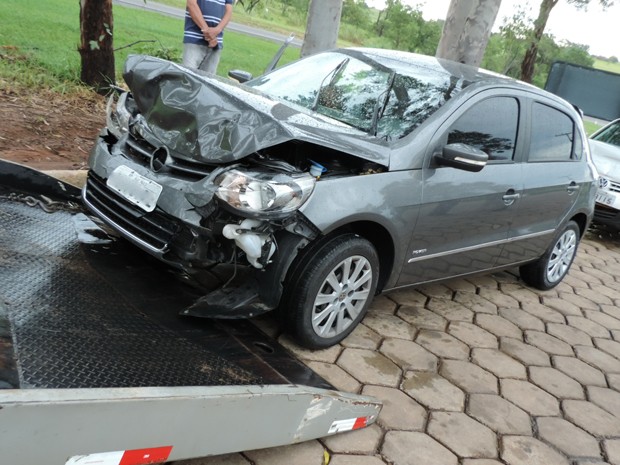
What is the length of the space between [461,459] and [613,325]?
2789mm

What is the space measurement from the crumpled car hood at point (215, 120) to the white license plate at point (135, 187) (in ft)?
0.78

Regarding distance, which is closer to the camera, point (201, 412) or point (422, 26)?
point (201, 412)

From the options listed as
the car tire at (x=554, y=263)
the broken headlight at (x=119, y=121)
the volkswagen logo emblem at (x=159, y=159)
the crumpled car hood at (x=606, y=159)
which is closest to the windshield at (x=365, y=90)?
the broken headlight at (x=119, y=121)

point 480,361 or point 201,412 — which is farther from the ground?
point 201,412

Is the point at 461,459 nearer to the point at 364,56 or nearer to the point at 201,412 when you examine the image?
the point at 201,412

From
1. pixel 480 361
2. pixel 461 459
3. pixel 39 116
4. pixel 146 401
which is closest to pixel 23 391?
pixel 146 401

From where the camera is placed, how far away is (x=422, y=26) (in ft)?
86.1

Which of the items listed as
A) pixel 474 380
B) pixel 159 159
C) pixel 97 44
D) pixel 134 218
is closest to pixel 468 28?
pixel 97 44

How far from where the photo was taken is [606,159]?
27.7 ft

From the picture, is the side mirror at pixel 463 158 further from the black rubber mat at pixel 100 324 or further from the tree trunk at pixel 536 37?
the tree trunk at pixel 536 37

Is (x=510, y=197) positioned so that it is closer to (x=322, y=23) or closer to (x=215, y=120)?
(x=215, y=120)

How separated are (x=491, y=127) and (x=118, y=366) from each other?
2.93 m

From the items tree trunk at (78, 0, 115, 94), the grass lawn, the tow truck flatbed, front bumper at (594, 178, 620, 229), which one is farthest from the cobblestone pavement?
the grass lawn

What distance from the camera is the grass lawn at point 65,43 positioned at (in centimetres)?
802
